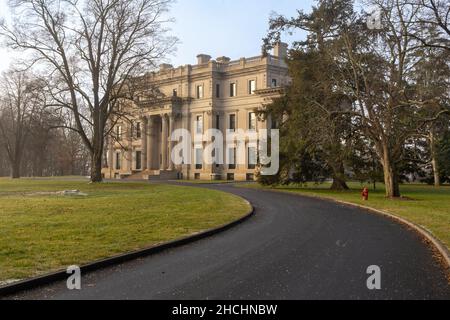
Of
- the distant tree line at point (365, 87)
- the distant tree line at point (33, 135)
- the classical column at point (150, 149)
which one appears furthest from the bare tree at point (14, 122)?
the distant tree line at point (365, 87)

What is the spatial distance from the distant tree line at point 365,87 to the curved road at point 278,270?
13.5 m

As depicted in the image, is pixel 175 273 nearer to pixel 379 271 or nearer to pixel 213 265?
pixel 213 265

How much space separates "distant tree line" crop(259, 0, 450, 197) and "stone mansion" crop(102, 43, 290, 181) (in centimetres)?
2354

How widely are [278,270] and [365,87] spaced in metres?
22.2

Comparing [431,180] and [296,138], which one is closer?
[296,138]

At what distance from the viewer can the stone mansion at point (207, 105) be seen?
63594 millimetres

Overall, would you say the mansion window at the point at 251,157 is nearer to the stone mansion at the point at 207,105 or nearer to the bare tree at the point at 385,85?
the stone mansion at the point at 207,105

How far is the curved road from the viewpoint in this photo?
7.21 meters

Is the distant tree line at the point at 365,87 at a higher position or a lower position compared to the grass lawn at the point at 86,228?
higher

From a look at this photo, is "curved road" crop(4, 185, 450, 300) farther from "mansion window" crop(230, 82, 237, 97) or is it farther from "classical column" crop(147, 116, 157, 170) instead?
"classical column" crop(147, 116, 157, 170)

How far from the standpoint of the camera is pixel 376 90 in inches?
1110

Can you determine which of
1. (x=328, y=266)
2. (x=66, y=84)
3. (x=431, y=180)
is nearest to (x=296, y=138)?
(x=66, y=84)
